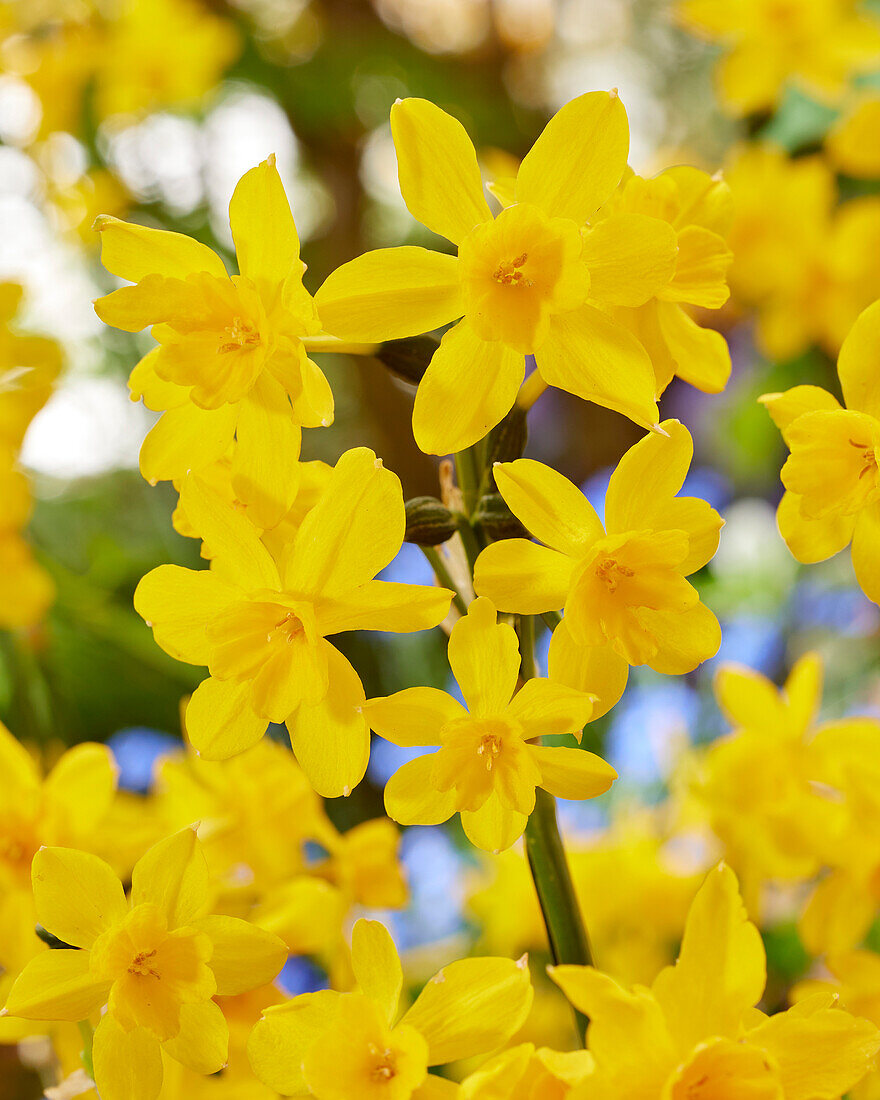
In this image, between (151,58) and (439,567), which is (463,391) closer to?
(439,567)

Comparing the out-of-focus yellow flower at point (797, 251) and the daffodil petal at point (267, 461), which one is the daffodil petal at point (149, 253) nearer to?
the daffodil petal at point (267, 461)

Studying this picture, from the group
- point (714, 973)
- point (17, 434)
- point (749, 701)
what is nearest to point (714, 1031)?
point (714, 973)

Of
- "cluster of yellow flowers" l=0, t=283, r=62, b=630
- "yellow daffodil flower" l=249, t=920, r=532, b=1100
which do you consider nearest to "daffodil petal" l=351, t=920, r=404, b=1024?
"yellow daffodil flower" l=249, t=920, r=532, b=1100

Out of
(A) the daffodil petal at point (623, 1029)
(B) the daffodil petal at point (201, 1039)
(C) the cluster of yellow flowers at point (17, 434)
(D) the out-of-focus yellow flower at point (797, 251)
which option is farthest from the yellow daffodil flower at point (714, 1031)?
(D) the out-of-focus yellow flower at point (797, 251)

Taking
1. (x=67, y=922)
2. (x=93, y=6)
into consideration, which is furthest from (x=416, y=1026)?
(x=93, y=6)

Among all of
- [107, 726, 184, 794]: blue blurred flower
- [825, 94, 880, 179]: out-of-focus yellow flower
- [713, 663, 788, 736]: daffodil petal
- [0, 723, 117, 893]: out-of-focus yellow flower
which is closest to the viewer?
[0, 723, 117, 893]: out-of-focus yellow flower

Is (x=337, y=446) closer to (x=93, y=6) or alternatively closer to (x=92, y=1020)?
(x=93, y=6)

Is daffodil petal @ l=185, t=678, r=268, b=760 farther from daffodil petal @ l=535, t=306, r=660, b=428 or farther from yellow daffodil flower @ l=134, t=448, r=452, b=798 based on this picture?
daffodil petal @ l=535, t=306, r=660, b=428
